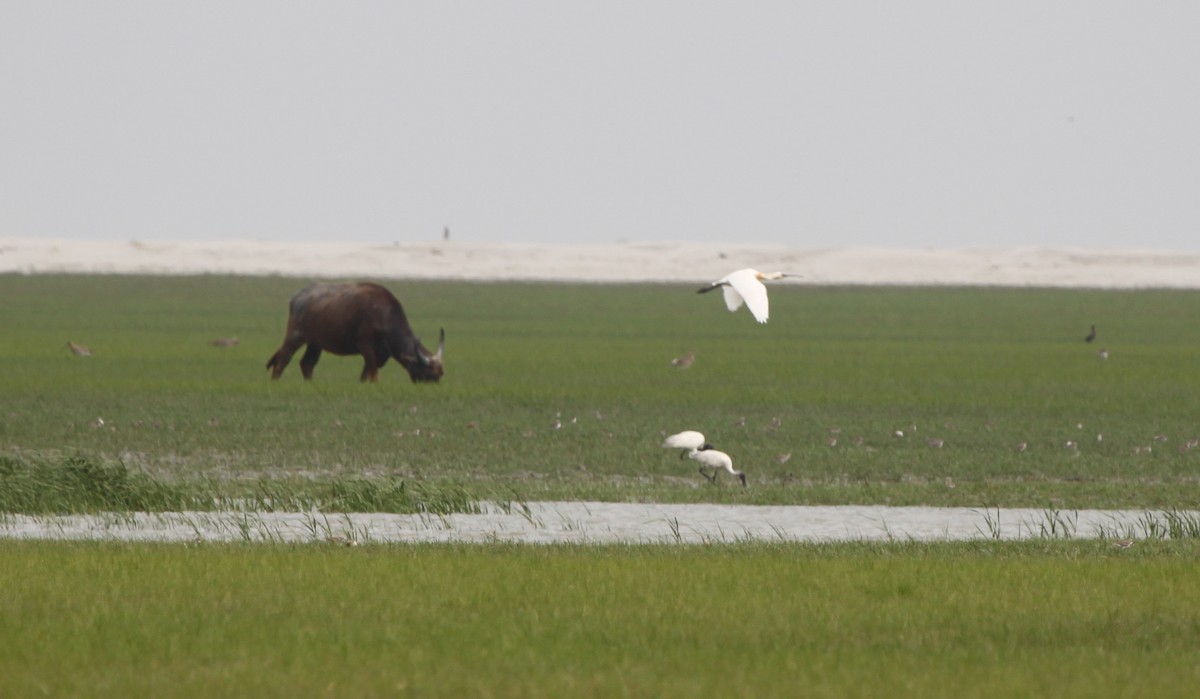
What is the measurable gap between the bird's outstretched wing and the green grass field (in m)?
→ 2.04

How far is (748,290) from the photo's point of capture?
17.2 metres

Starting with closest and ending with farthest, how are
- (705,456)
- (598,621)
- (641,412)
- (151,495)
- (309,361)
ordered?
(598,621) → (151,495) → (705,456) → (641,412) → (309,361)

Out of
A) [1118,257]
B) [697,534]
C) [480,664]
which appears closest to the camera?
[480,664]

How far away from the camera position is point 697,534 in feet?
51.9

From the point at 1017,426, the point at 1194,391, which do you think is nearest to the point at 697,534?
the point at 1017,426

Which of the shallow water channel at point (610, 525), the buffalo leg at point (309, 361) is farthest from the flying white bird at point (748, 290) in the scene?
the buffalo leg at point (309, 361)

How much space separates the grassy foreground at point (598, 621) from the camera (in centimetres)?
952

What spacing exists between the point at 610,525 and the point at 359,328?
16250 mm

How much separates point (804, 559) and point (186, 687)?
5.66 m

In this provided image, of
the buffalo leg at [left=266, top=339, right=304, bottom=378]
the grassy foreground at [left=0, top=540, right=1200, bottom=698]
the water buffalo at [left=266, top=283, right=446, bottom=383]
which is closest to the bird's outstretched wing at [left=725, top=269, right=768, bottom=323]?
the grassy foreground at [left=0, top=540, right=1200, bottom=698]

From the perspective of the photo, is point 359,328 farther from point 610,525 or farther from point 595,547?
point 595,547

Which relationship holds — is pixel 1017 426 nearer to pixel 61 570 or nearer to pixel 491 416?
pixel 491 416

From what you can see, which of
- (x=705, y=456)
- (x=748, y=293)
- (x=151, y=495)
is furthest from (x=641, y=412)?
(x=151, y=495)

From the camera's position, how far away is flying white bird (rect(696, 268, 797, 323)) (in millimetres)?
16719
